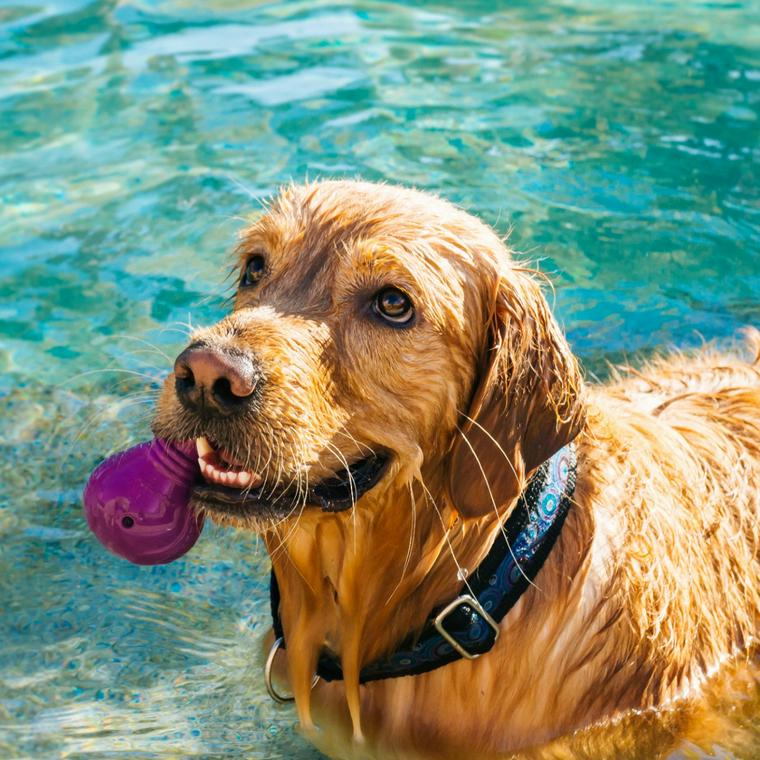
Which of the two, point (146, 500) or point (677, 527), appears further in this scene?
point (677, 527)

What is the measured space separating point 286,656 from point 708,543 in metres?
1.62

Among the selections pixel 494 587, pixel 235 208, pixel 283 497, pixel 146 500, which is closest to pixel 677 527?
pixel 494 587

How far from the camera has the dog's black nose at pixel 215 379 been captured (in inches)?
135

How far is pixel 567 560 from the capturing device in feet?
13.4

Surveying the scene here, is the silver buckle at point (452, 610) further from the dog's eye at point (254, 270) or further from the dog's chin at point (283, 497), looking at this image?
the dog's eye at point (254, 270)

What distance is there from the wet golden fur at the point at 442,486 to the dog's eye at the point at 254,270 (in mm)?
58

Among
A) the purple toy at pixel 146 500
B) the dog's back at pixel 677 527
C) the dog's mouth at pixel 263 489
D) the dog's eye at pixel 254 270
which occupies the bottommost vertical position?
the dog's back at pixel 677 527

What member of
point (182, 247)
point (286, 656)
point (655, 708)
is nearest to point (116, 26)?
point (182, 247)

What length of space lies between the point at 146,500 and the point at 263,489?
41 centimetres

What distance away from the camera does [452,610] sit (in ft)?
12.9

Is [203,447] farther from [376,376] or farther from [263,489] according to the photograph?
[376,376]

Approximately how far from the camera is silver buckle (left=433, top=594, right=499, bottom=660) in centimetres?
390

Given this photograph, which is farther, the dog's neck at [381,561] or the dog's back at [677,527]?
the dog's back at [677,527]

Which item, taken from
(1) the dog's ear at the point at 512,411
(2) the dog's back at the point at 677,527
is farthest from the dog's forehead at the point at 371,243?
(2) the dog's back at the point at 677,527
